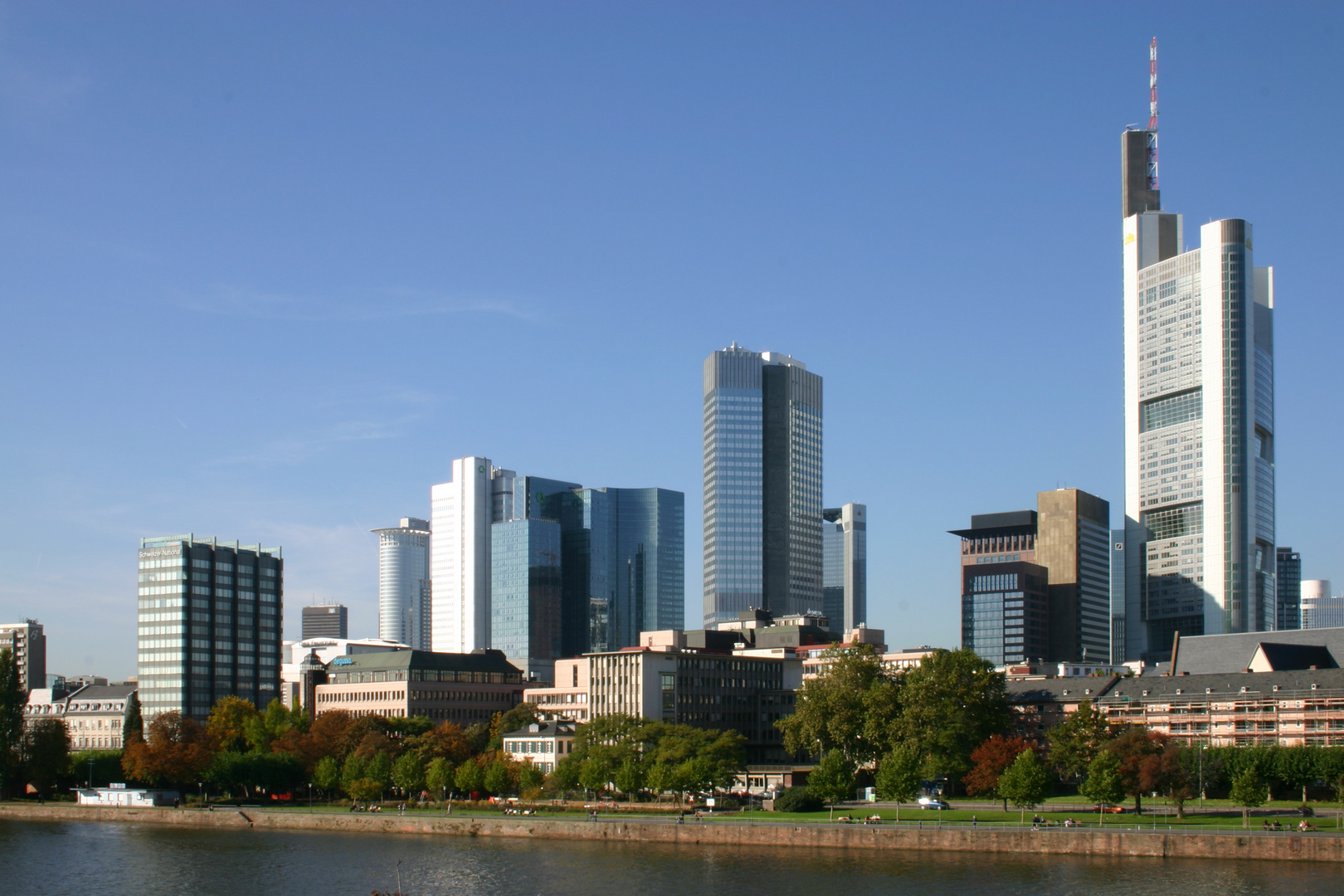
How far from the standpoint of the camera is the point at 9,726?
186 metres

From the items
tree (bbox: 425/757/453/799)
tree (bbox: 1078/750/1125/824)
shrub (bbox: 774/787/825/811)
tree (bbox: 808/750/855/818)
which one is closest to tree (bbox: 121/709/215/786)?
tree (bbox: 425/757/453/799)

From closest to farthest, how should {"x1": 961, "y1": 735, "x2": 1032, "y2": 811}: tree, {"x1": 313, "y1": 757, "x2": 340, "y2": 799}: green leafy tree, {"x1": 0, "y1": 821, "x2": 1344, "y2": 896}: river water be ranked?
{"x1": 0, "y1": 821, "x2": 1344, "y2": 896}: river water
{"x1": 961, "y1": 735, "x2": 1032, "y2": 811}: tree
{"x1": 313, "y1": 757, "x2": 340, "y2": 799}: green leafy tree

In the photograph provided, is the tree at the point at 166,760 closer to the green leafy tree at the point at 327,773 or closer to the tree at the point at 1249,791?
the green leafy tree at the point at 327,773

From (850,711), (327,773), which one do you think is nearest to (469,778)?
(327,773)

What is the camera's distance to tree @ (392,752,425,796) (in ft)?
531

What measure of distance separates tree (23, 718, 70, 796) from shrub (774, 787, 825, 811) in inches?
3906

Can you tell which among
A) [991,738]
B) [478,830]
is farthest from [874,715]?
[478,830]

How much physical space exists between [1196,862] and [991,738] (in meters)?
47.4

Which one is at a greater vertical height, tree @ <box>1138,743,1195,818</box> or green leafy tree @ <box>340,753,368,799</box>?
tree @ <box>1138,743,1195,818</box>

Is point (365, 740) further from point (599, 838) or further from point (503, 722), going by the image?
point (599, 838)

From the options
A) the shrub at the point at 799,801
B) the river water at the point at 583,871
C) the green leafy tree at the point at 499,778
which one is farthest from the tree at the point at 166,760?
the shrub at the point at 799,801

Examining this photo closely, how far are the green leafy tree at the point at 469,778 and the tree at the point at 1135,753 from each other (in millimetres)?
67569

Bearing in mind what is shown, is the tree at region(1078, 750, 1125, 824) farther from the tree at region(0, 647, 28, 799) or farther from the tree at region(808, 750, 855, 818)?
the tree at region(0, 647, 28, 799)

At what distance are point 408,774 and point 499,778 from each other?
35.8 ft
